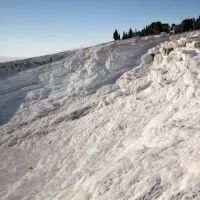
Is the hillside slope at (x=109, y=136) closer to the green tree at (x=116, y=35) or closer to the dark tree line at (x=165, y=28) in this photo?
the dark tree line at (x=165, y=28)

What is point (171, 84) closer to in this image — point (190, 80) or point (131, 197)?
point (190, 80)

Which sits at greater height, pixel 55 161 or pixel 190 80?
pixel 190 80

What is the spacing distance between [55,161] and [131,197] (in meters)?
8.16

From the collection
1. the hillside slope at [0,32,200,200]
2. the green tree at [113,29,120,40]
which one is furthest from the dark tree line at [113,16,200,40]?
the hillside slope at [0,32,200,200]

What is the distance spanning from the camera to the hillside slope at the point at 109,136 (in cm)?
868

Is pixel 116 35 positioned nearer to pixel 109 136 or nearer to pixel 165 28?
pixel 165 28

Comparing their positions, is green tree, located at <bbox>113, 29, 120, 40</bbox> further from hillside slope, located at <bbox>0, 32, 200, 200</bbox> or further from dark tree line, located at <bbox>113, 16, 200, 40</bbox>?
hillside slope, located at <bbox>0, 32, 200, 200</bbox>

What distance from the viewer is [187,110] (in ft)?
40.4

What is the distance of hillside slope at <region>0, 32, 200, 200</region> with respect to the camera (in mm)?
8682

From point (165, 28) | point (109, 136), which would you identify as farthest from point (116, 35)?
point (109, 136)

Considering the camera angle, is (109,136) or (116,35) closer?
(109,136)

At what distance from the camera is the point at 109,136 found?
14984mm

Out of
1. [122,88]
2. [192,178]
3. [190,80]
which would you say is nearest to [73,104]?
[122,88]

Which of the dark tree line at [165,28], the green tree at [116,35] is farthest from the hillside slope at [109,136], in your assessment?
the green tree at [116,35]
